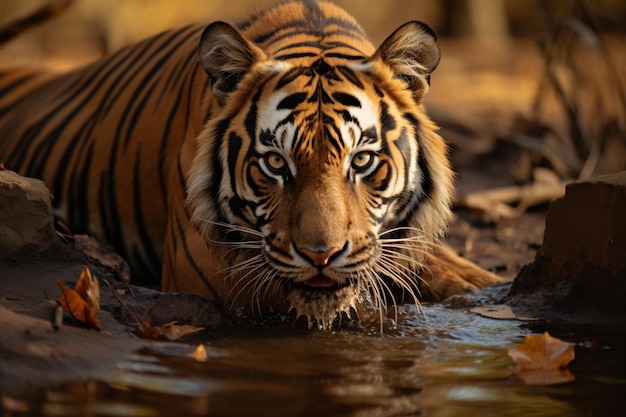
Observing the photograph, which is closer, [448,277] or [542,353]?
[542,353]

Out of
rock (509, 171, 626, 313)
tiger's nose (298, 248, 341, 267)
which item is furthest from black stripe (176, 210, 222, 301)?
rock (509, 171, 626, 313)

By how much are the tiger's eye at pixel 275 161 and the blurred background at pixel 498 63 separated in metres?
1.16

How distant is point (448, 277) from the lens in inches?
175

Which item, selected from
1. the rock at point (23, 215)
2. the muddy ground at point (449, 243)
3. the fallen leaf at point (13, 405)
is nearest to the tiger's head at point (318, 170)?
the muddy ground at point (449, 243)

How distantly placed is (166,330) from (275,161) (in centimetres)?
69

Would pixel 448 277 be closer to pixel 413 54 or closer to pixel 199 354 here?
pixel 413 54

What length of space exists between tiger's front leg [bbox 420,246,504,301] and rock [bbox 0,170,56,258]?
1.51 metres

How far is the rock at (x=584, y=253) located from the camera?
3.78 m

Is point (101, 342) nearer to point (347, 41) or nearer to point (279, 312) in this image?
point (279, 312)

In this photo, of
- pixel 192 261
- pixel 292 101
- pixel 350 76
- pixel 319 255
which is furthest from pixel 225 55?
pixel 319 255

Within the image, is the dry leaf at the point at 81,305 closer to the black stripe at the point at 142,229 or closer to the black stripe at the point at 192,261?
the black stripe at the point at 192,261

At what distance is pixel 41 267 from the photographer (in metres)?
3.58

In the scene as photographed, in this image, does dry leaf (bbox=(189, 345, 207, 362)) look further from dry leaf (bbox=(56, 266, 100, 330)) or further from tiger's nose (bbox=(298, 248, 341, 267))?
tiger's nose (bbox=(298, 248, 341, 267))

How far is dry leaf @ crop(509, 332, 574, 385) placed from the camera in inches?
123
